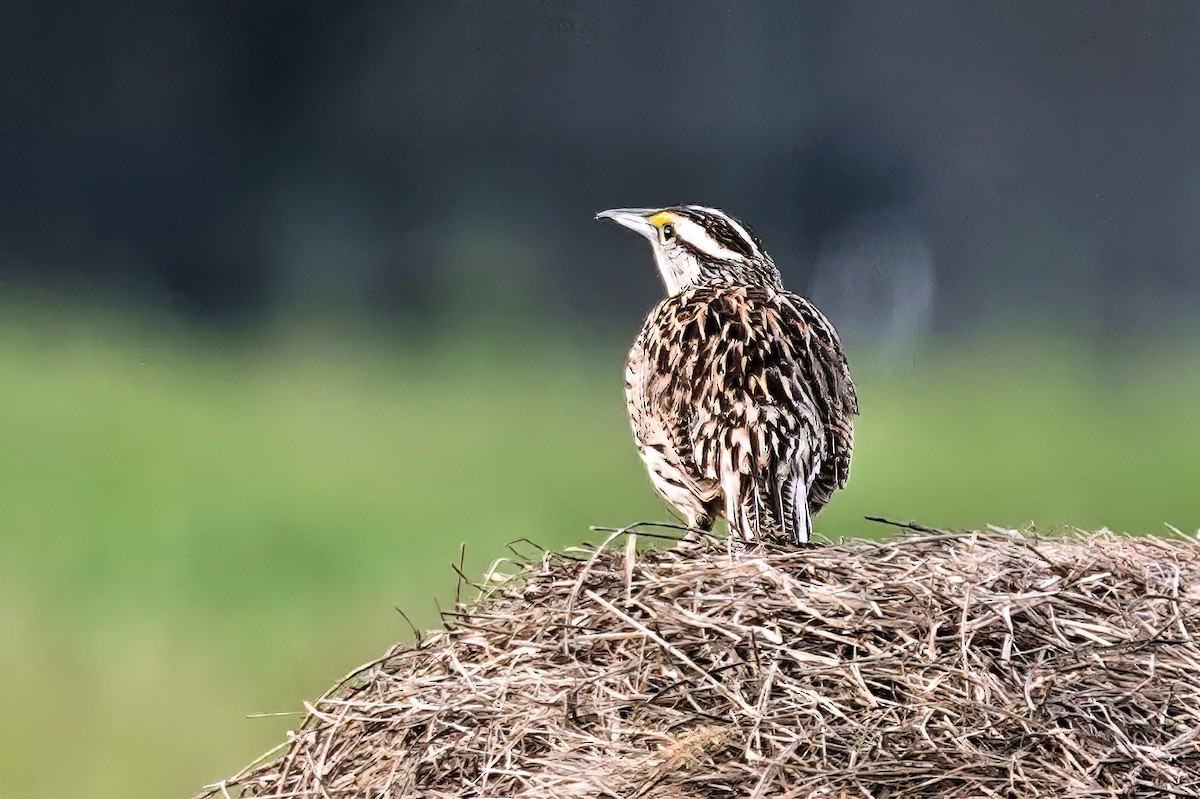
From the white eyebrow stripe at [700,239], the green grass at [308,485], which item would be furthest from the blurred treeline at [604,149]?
the white eyebrow stripe at [700,239]

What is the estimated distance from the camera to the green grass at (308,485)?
12.2 feet

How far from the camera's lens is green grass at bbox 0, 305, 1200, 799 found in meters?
3.71

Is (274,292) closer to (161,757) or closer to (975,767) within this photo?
(161,757)

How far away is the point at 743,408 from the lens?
8.92 feet

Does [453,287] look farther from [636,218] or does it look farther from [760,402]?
[760,402]

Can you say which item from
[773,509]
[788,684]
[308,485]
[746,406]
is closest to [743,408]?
[746,406]

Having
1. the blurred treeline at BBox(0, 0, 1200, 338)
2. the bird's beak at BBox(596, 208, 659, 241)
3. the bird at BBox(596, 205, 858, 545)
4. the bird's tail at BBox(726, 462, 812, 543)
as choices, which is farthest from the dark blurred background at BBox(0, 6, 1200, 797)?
the bird's tail at BBox(726, 462, 812, 543)

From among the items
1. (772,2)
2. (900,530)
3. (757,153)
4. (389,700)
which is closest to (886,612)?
(900,530)

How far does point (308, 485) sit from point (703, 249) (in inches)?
58.2

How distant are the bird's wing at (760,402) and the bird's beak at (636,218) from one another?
474 mm

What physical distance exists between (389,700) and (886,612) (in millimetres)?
860

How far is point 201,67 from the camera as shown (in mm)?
3799

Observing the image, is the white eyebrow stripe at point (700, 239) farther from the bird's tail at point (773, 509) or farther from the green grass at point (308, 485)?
the bird's tail at point (773, 509)

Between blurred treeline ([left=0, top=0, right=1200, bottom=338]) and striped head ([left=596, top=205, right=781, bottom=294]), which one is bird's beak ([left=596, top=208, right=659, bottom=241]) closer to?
striped head ([left=596, top=205, right=781, bottom=294])
